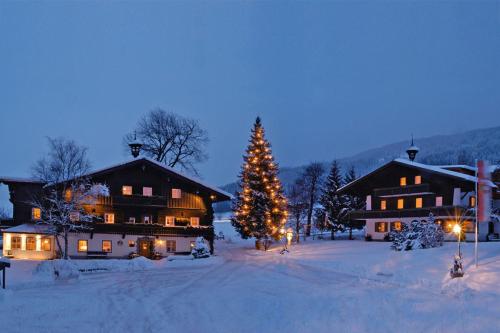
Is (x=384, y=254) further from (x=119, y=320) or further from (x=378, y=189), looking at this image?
(x=119, y=320)

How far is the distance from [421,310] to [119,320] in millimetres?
11058

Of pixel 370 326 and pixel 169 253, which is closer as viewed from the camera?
pixel 370 326

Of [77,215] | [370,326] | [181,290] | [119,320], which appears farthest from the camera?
[77,215]

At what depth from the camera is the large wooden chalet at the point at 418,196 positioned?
4653 cm

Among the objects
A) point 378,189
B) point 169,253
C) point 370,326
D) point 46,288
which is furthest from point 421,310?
point 378,189

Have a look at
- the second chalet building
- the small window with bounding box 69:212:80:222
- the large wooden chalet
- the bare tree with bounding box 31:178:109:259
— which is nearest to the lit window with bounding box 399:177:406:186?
the large wooden chalet

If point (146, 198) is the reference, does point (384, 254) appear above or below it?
below

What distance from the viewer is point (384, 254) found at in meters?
36.8

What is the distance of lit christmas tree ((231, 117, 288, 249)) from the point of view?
4981 centimetres

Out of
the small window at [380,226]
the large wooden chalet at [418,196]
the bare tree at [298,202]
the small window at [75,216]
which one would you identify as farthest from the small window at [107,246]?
the small window at [380,226]

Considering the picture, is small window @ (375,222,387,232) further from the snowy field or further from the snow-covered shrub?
the snow-covered shrub

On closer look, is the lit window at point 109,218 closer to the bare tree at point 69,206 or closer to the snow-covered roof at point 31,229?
the bare tree at point 69,206

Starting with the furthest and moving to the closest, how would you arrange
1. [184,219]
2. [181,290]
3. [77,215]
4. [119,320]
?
1. [184,219]
2. [77,215]
3. [181,290]
4. [119,320]

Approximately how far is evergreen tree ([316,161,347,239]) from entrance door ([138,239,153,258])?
1019 inches
